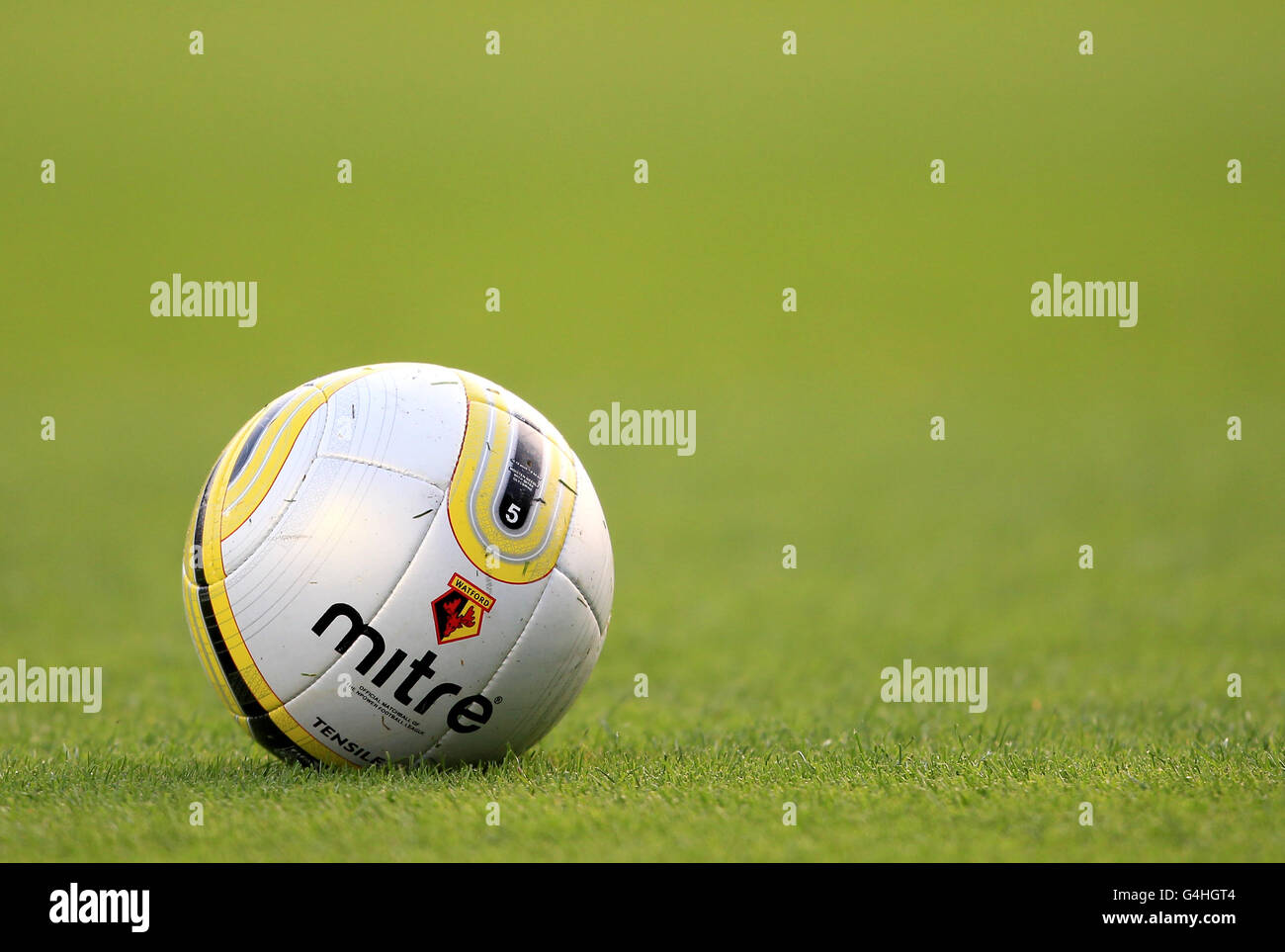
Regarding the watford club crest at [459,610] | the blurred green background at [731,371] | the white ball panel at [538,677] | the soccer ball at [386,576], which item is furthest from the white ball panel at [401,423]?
the blurred green background at [731,371]

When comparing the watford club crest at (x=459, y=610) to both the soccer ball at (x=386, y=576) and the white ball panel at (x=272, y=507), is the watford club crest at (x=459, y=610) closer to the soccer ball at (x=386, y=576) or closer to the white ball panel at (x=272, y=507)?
the soccer ball at (x=386, y=576)

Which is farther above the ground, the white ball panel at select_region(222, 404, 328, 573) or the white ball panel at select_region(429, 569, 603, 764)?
the white ball panel at select_region(222, 404, 328, 573)

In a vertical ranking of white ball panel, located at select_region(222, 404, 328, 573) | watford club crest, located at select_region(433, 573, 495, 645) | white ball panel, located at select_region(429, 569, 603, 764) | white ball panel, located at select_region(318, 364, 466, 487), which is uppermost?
white ball panel, located at select_region(318, 364, 466, 487)

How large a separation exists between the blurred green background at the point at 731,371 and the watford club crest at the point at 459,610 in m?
0.70

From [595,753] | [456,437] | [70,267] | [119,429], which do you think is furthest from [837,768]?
[70,267]

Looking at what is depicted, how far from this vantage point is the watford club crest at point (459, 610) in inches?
249

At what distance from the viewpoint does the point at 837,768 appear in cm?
693

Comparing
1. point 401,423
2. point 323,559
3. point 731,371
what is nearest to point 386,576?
point 323,559

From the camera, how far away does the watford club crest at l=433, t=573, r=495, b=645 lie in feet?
20.7

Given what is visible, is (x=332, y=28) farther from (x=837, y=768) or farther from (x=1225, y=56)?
(x=837, y=768)

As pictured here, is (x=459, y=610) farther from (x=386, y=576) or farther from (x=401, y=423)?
(x=401, y=423)

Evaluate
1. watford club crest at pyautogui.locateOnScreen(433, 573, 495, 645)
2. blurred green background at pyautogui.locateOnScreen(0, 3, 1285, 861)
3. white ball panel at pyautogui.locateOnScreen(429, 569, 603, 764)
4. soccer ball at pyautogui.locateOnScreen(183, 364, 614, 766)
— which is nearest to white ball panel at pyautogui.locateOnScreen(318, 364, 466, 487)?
soccer ball at pyautogui.locateOnScreen(183, 364, 614, 766)

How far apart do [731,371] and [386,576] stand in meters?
23.6

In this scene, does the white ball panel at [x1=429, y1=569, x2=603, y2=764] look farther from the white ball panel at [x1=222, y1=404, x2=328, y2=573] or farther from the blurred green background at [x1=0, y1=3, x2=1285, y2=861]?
the white ball panel at [x1=222, y1=404, x2=328, y2=573]
